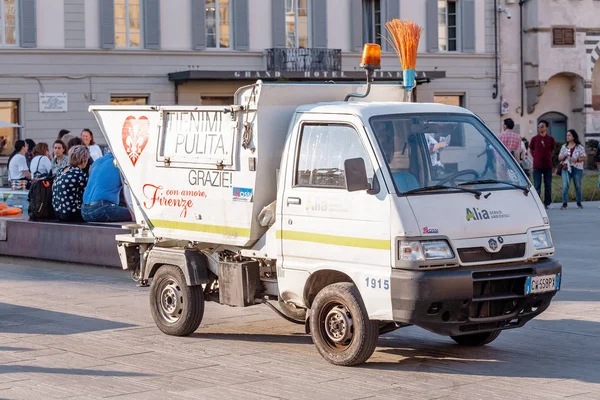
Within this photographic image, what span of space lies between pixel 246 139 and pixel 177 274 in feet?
5.04

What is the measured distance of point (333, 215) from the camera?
920 cm

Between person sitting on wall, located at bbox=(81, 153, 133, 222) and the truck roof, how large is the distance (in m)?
5.95

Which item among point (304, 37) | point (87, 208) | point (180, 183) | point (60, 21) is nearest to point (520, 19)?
point (304, 37)

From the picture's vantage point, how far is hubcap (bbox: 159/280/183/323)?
10648mm

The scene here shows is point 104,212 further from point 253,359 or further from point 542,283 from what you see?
point 542,283

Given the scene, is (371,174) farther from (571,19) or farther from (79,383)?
(571,19)

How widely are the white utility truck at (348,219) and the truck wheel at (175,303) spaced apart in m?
0.01

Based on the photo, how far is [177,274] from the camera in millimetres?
10625

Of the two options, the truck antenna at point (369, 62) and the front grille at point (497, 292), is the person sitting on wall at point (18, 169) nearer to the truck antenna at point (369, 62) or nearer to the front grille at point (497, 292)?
the truck antenna at point (369, 62)

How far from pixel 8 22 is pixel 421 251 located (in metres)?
31.0

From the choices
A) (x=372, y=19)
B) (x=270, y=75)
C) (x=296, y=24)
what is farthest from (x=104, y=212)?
(x=372, y=19)

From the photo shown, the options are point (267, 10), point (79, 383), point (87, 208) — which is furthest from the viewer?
point (267, 10)

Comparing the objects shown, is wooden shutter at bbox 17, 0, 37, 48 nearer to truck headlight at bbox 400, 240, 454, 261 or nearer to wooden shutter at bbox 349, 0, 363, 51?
wooden shutter at bbox 349, 0, 363, 51

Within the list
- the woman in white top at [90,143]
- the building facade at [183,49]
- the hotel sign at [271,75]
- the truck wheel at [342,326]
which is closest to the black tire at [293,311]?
the truck wheel at [342,326]
